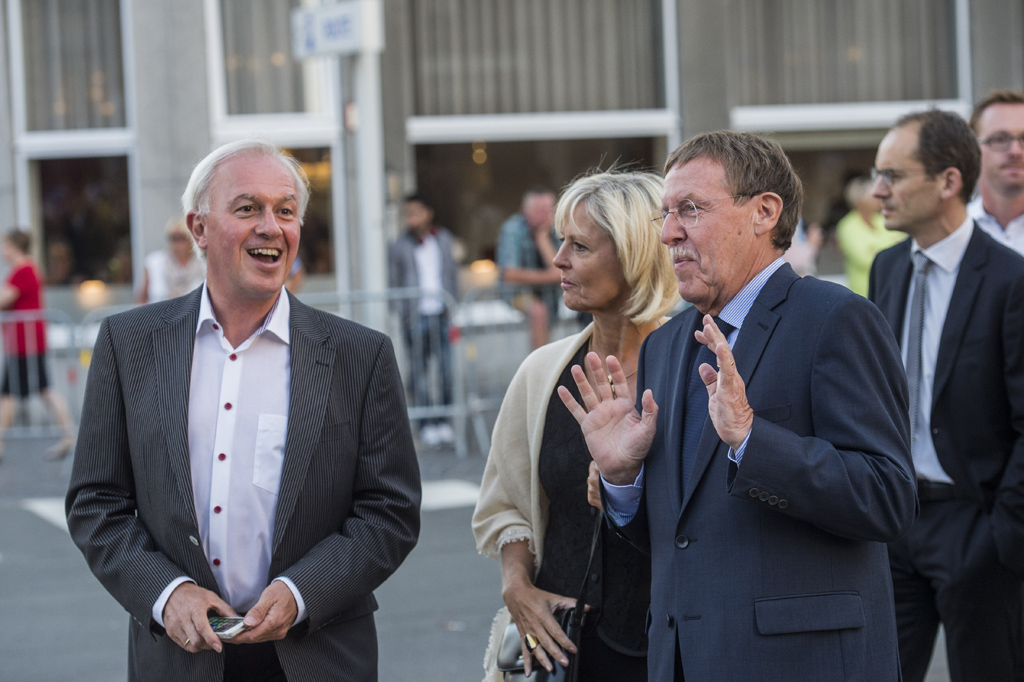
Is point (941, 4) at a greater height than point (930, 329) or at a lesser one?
greater

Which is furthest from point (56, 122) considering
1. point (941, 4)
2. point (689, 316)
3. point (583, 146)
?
point (689, 316)

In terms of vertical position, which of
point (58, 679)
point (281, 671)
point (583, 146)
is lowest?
point (58, 679)

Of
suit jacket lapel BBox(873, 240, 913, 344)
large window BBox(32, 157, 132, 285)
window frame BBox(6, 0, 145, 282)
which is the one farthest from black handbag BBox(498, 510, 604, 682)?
large window BBox(32, 157, 132, 285)

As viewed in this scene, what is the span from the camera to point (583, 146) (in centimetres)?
1429

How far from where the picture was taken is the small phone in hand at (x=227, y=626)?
2.72 meters

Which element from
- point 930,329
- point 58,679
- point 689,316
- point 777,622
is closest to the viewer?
point 777,622

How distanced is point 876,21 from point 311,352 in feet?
45.8

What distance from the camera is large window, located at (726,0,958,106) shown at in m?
15.0

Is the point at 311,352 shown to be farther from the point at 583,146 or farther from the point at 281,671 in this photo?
the point at 583,146

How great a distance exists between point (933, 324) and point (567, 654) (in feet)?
5.44

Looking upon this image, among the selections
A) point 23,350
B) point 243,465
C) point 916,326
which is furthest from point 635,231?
point 23,350

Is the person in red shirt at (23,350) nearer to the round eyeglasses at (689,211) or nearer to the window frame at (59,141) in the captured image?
the window frame at (59,141)

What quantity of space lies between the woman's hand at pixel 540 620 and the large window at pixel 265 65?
11192mm

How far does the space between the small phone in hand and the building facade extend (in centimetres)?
955
